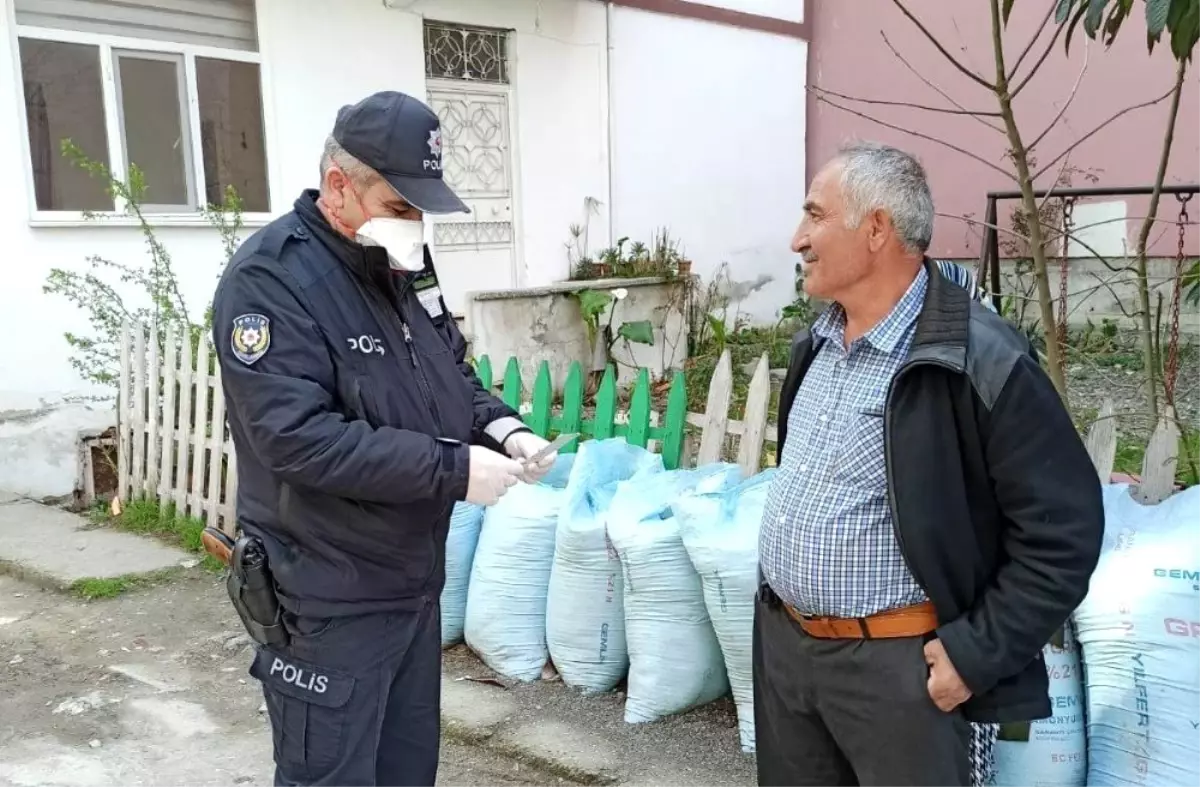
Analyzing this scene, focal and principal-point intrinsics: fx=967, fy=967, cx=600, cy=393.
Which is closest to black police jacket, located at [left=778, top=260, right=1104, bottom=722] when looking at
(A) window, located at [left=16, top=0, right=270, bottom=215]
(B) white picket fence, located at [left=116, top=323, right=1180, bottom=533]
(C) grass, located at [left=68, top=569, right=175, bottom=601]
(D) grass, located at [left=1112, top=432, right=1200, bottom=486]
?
(D) grass, located at [left=1112, top=432, right=1200, bottom=486]

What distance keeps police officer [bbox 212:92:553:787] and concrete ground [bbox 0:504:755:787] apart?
1.11m

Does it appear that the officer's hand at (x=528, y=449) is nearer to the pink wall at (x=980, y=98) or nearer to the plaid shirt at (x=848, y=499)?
the plaid shirt at (x=848, y=499)

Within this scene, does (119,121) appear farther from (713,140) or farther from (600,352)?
(713,140)

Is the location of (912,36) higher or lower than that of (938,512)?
higher

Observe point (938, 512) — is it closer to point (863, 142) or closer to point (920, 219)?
point (920, 219)

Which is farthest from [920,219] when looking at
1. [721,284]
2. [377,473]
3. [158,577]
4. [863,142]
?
[721,284]

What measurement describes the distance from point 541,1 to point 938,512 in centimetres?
749

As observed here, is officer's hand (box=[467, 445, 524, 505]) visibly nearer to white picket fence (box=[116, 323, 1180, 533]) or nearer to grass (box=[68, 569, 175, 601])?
white picket fence (box=[116, 323, 1180, 533])

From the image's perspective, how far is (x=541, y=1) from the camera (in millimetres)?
8141

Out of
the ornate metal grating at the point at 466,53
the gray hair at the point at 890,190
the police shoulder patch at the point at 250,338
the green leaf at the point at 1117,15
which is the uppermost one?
the ornate metal grating at the point at 466,53

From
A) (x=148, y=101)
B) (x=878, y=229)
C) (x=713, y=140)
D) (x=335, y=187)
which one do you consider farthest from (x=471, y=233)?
(x=878, y=229)

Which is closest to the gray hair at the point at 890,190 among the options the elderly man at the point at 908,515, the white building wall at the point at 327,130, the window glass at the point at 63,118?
the elderly man at the point at 908,515

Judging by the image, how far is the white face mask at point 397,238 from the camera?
183 centimetres

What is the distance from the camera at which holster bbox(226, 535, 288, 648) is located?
1818mm
